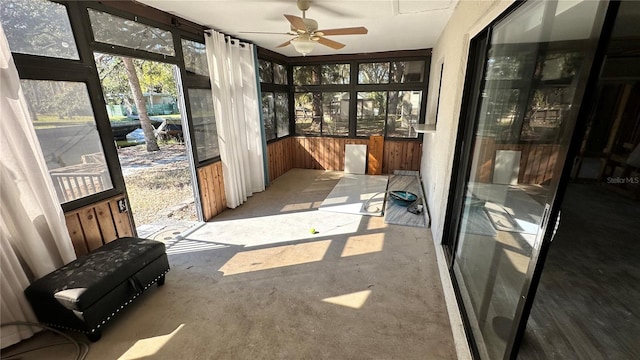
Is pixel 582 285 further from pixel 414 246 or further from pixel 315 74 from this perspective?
pixel 315 74

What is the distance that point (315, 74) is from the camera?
591 cm

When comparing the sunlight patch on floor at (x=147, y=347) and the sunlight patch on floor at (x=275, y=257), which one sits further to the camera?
the sunlight patch on floor at (x=275, y=257)

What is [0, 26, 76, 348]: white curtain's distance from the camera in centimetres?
169

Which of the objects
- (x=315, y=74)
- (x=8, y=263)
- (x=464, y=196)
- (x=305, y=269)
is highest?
(x=315, y=74)

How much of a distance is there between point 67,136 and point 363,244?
2.96 metres

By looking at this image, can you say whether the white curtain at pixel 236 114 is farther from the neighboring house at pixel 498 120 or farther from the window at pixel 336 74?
the window at pixel 336 74

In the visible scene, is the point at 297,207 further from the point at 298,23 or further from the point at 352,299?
the point at 298,23

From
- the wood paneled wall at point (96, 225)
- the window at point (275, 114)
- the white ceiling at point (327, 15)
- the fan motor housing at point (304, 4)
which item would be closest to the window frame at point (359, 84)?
the window at point (275, 114)

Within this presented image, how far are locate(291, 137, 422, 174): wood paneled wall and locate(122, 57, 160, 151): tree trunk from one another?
4187mm

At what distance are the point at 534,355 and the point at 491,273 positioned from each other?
0.56 meters

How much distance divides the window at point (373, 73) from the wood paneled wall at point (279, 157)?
7.21 ft

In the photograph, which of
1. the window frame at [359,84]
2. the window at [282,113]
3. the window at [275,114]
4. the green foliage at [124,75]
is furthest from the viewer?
the green foliage at [124,75]

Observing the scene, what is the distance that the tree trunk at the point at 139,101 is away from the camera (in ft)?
21.0

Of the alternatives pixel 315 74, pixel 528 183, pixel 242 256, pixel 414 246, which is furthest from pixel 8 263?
pixel 315 74
